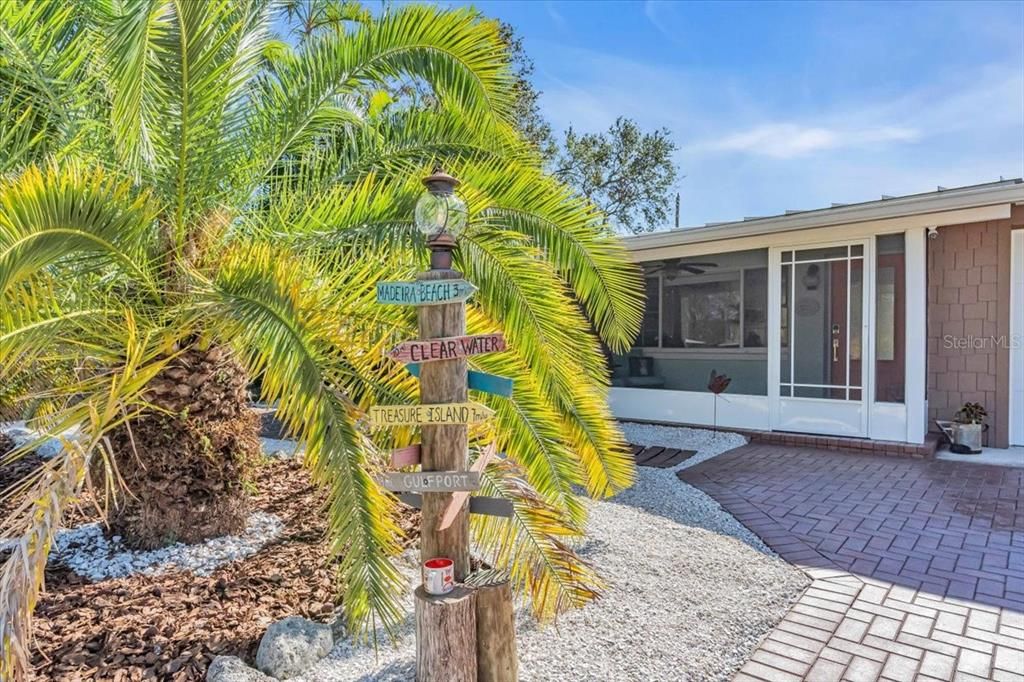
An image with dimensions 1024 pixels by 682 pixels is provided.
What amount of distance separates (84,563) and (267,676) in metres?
2.06

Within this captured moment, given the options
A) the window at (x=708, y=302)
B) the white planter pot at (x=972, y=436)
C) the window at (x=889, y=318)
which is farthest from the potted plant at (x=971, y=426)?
the window at (x=708, y=302)

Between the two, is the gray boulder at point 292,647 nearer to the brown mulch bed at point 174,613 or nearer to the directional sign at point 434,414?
the brown mulch bed at point 174,613

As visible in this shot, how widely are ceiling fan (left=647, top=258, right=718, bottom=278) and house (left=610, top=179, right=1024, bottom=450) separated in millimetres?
110

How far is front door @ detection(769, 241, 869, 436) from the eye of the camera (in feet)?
25.2

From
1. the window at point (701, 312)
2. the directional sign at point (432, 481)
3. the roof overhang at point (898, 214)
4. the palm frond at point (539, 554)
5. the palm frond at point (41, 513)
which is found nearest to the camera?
the palm frond at point (41, 513)

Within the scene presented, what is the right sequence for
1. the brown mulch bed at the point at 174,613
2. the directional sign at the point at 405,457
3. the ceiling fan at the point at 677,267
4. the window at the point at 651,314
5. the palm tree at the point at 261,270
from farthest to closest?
the window at the point at 651,314
the ceiling fan at the point at 677,267
the brown mulch bed at the point at 174,613
the palm tree at the point at 261,270
the directional sign at the point at 405,457

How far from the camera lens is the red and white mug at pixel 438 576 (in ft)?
7.04

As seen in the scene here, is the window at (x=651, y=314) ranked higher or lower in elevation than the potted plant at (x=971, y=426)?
higher

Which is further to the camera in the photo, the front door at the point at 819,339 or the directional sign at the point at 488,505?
the front door at the point at 819,339

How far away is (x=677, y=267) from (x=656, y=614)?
6.92m

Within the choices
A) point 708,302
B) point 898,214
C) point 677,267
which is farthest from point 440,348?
point 677,267

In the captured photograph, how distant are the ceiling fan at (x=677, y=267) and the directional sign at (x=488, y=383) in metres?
7.54

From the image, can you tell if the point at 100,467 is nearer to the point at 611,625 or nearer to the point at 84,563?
the point at 84,563

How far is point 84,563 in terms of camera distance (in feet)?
12.7
